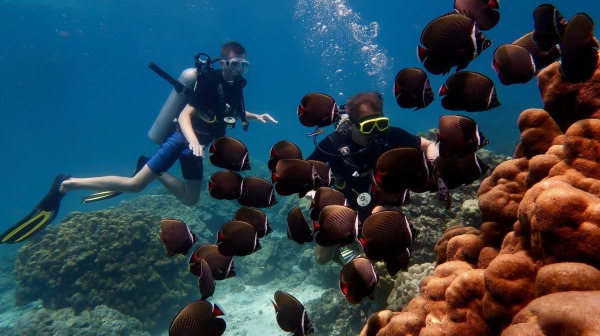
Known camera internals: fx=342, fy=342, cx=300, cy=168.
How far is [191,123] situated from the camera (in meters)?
7.76

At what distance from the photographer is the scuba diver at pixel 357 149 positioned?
4.38 meters

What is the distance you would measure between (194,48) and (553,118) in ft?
364

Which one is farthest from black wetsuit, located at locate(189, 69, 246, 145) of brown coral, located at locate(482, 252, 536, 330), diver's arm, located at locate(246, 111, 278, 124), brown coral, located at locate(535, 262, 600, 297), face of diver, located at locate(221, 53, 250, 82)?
brown coral, located at locate(535, 262, 600, 297)

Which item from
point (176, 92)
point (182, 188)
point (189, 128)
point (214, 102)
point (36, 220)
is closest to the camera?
point (189, 128)

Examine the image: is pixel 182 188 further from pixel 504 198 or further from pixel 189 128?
pixel 504 198

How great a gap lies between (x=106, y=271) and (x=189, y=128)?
18.6 feet

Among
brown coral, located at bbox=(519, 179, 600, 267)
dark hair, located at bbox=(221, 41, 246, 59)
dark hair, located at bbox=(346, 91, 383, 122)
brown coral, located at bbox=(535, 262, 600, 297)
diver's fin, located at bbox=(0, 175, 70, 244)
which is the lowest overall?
diver's fin, located at bbox=(0, 175, 70, 244)

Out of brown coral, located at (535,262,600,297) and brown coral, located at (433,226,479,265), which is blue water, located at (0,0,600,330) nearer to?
brown coral, located at (433,226,479,265)

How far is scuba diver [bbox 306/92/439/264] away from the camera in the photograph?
4.38 m

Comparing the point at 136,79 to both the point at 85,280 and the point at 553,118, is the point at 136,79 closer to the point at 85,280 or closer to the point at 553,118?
the point at 85,280

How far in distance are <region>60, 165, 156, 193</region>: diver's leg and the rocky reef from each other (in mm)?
7306

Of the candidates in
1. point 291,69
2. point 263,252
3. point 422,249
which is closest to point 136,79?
point 291,69

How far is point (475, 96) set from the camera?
2.28m

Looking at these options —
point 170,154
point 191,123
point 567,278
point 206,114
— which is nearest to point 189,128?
point 191,123
